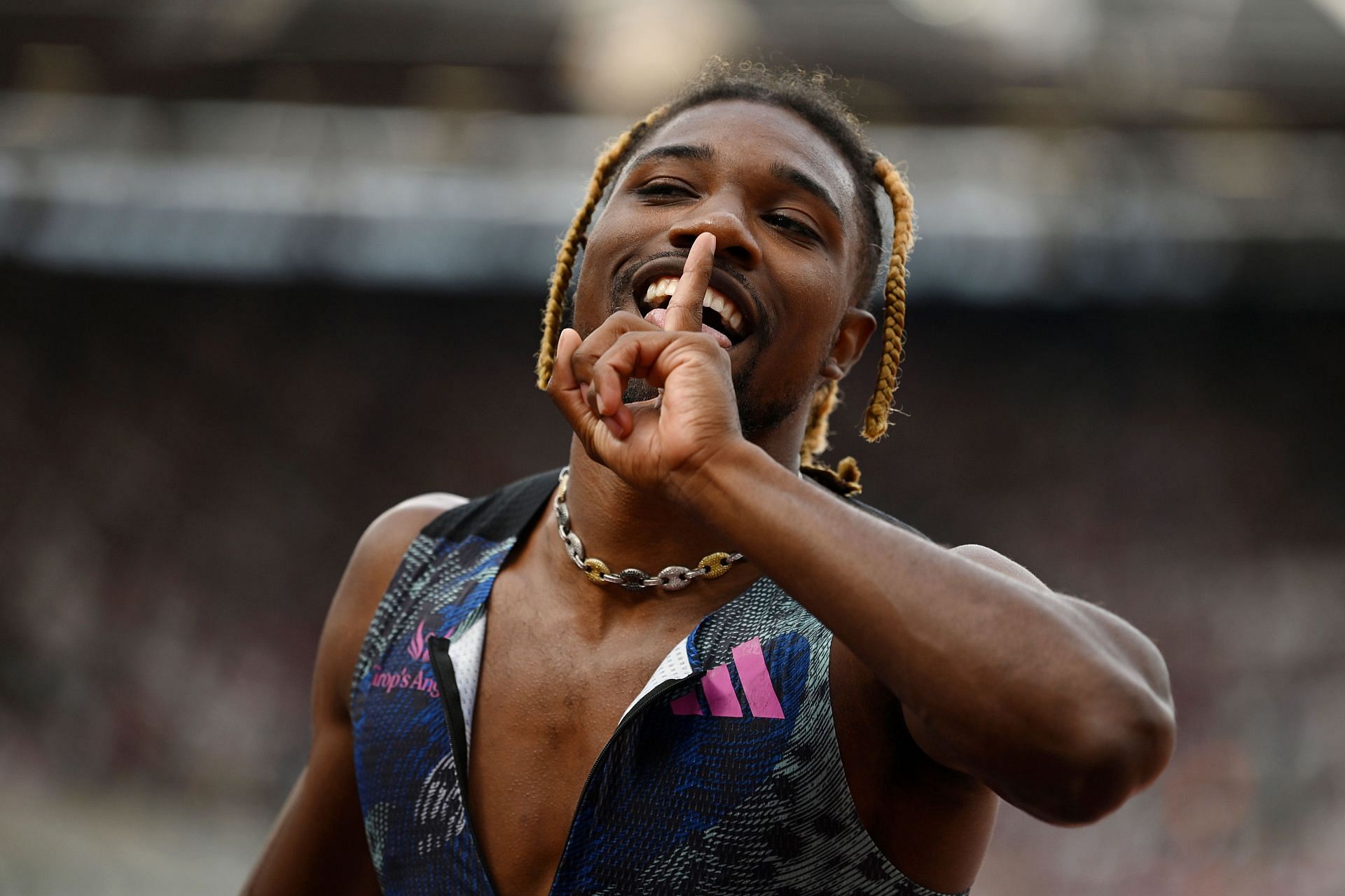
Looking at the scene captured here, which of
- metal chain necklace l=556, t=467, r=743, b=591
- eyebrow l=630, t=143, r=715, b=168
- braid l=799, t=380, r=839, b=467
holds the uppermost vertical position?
eyebrow l=630, t=143, r=715, b=168

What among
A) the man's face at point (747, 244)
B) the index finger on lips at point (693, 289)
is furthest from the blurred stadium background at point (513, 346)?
the index finger on lips at point (693, 289)

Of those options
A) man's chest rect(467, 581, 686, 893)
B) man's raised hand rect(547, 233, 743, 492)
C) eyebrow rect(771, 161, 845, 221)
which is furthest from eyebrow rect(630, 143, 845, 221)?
man's chest rect(467, 581, 686, 893)

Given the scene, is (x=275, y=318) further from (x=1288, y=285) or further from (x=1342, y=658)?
(x=1342, y=658)

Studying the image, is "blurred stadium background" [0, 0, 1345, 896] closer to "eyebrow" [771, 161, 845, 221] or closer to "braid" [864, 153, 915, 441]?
"braid" [864, 153, 915, 441]

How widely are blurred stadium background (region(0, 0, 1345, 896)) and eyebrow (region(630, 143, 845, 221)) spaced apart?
7073 millimetres

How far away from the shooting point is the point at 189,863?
963 cm

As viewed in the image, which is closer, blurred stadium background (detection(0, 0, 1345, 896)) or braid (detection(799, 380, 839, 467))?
braid (detection(799, 380, 839, 467))

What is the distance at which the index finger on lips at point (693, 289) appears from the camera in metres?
1.95

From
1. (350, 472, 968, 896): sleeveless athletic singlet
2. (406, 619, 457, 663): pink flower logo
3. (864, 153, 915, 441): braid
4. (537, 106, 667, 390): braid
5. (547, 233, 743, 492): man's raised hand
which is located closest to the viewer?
(547, 233, 743, 492): man's raised hand

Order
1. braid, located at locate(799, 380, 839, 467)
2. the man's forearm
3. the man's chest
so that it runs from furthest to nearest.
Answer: braid, located at locate(799, 380, 839, 467) < the man's chest < the man's forearm

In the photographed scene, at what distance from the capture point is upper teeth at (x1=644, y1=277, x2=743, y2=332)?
226 centimetres

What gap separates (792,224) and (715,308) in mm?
287

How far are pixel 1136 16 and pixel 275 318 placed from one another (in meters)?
8.26

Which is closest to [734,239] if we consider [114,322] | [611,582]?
[611,582]
